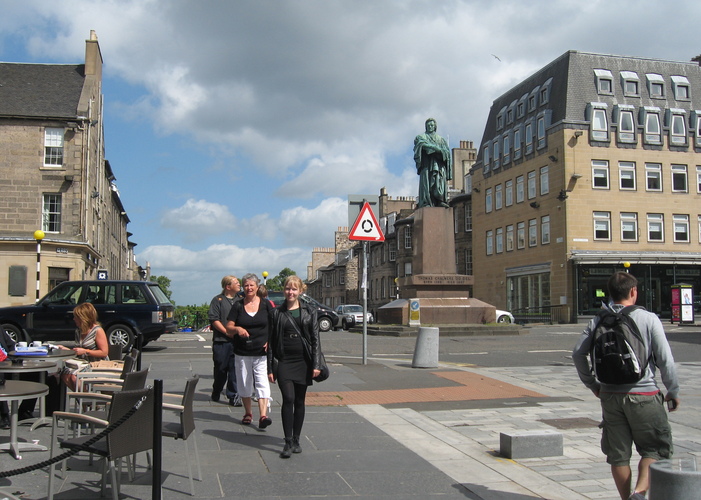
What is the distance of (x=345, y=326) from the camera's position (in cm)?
3269

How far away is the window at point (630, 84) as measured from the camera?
46.2m

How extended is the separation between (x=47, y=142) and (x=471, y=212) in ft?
117

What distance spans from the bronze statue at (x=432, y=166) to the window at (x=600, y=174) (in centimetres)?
2082

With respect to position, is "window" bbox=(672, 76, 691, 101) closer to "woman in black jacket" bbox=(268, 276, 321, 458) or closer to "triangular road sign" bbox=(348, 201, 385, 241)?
"triangular road sign" bbox=(348, 201, 385, 241)

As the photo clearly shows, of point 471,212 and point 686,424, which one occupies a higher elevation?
point 471,212

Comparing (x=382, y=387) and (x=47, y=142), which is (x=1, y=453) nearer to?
(x=382, y=387)

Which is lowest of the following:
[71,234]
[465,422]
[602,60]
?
[465,422]

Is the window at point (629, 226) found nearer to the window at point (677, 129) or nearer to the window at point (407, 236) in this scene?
the window at point (677, 129)

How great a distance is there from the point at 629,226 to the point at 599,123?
22.6ft

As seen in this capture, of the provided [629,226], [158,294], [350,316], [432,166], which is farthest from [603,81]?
[158,294]

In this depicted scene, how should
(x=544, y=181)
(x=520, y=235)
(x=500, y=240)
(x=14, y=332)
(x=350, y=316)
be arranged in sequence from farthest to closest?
(x=500, y=240) < (x=520, y=235) < (x=544, y=181) < (x=350, y=316) < (x=14, y=332)

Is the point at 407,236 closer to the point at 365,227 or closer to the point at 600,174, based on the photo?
the point at 600,174

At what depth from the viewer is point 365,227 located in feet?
45.1

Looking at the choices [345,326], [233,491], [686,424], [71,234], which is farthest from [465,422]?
[71,234]
